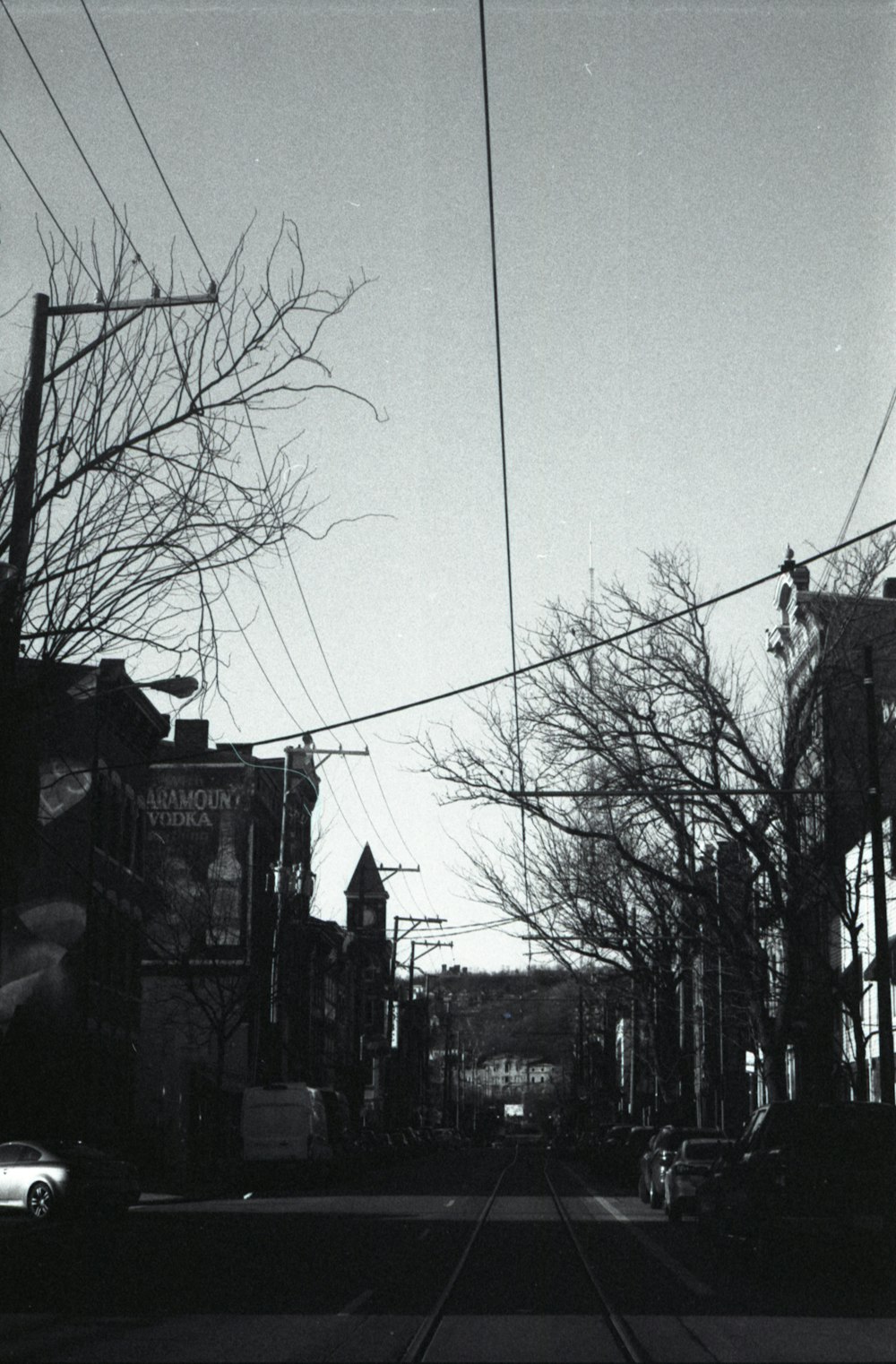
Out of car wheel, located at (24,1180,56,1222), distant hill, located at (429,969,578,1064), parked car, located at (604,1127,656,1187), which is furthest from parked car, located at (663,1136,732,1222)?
distant hill, located at (429,969,578,1064)

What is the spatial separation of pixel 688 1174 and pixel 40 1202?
413 inches

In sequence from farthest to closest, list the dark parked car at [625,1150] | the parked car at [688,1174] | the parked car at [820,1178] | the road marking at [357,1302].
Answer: the dark parked car at [625,1150] → the parked car at [688,1174] → the parked car at [820,1178] → the road marking at [357,1302]

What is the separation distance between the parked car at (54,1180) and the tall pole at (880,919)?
11714mm

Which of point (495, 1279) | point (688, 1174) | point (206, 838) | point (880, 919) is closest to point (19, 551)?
point (495, 1279)

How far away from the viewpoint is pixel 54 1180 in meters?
23.7

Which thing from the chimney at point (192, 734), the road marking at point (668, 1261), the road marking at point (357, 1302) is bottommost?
the road marking at point (668, 1261)

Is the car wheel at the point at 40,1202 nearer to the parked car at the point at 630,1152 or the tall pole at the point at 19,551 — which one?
the tall pole at the point at 19,551

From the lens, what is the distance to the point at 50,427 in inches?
557

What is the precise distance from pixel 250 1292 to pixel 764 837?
1849 centimetres

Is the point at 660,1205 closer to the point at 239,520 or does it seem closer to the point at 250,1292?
the point at 250,1292

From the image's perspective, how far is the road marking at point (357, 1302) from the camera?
12.5 metres

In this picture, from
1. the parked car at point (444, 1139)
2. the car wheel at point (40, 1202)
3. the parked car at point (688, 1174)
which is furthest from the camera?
the parked car at point (444, 1139)

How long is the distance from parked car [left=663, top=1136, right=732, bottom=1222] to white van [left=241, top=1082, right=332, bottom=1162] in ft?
41.2

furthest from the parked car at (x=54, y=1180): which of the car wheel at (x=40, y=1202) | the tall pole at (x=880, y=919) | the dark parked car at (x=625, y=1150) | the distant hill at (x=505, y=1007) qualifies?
the distant hill at (x=505, y=1007)
